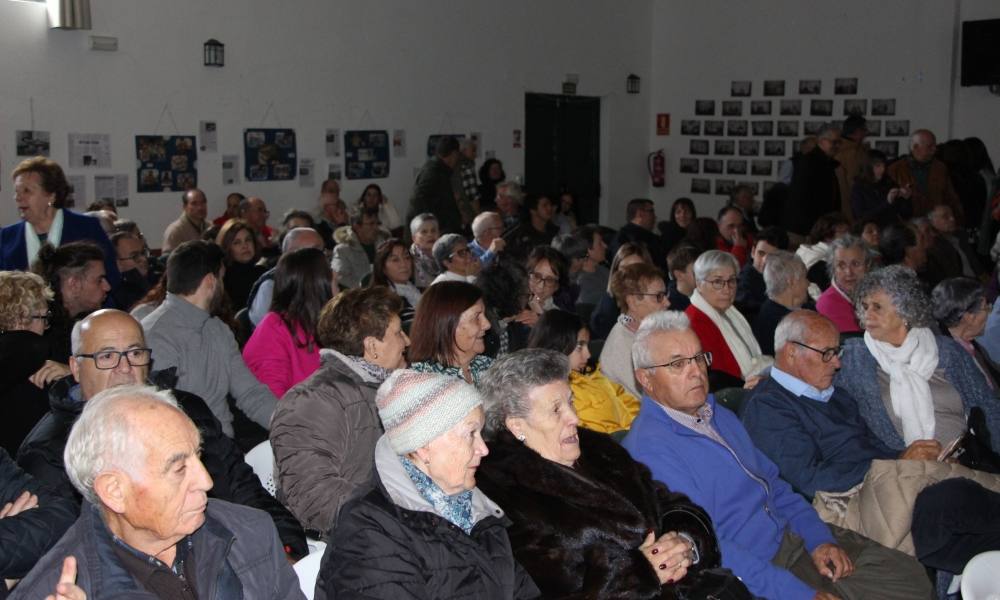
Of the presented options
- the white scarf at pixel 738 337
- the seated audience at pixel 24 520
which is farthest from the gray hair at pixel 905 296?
the seated audience at pixel 24 520

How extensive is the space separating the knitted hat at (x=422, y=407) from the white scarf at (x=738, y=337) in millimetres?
2901

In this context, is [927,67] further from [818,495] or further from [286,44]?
[818,495]

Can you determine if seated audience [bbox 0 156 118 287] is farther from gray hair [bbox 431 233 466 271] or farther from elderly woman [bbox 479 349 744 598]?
elderly woman [bbox 479 349 744 598]

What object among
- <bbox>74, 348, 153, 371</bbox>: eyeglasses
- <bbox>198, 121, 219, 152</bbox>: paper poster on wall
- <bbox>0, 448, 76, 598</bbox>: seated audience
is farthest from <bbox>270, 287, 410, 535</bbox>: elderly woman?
<bbox>198, 121, 219, 152</bbox>: paper poster on wall

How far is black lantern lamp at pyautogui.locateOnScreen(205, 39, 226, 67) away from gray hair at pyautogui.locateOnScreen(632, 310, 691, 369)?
24.0 ft

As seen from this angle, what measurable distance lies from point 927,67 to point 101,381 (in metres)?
12.2

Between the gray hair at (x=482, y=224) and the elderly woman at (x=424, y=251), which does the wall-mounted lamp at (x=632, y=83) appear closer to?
the gray hair at (x=482, y=224)

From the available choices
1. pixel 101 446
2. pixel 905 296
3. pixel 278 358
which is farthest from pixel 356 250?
pixel 101 446

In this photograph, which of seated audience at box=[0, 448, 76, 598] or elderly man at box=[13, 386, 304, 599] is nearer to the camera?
elderly man at box=[13, 386, 304, 599]

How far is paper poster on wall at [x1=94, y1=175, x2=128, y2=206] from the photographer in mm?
9062

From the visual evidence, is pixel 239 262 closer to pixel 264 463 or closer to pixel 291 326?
pixel 291 326

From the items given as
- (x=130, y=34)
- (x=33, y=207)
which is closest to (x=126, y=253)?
(x=33, y=207)

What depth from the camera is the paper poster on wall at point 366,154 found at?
441 inches

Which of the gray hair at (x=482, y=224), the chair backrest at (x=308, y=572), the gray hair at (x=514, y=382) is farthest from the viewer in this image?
the gray hair at (x=482, y=224)
